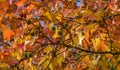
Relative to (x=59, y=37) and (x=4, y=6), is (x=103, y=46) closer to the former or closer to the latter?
(x=59, y=37)

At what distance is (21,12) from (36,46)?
414 millimetres

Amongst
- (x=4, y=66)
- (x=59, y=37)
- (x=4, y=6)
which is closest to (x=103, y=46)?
(x=59, y=37)

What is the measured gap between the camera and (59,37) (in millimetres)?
2654

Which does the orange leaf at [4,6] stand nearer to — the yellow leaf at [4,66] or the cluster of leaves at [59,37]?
the cluster of leaves at [59,37]

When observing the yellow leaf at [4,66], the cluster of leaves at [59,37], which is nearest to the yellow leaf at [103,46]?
the cluster of leaves at [59,37]

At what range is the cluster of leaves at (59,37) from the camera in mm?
2467

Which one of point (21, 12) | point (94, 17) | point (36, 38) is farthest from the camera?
point (21, 12)

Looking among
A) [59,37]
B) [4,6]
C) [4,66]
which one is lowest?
[4,66]

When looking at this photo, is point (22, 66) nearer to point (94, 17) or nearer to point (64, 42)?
point (64, 42)

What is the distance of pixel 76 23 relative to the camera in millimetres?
2646

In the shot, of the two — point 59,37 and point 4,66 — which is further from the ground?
point 59,37

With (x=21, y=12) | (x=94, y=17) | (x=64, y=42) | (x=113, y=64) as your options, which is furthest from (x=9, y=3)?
(x=113, y=64)

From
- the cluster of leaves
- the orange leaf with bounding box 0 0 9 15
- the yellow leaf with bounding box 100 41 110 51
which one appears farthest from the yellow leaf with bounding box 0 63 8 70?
the yellow leaf with bounding box 100 41 110 51

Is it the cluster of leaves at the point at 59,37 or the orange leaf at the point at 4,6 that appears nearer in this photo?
the cluster of leaves at the point at 59,37
